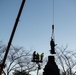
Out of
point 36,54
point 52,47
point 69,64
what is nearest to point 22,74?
point 69,64

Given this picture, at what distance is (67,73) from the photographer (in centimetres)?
4553

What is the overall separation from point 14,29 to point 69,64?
32095mm

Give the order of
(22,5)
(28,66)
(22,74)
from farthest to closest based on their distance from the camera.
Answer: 1. (22,74)
2. (28,66)
3. (22,5)

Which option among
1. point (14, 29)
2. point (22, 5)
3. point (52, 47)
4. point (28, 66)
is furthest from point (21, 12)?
point (28, 66)

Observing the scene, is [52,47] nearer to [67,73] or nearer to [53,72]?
[53,72]

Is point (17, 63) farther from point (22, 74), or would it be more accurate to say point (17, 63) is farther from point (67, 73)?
point (67, 73)

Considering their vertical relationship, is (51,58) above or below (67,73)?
below

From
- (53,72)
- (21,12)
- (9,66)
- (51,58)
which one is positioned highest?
(9,66)

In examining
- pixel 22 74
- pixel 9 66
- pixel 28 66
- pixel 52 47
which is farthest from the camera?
pixel 22 74

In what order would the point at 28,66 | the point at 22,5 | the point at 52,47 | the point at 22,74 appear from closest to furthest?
the point at 22,5 → the point at 52,47 → the point at 28,66 → the point at 22,74

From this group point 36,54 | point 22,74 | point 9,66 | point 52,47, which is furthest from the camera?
point 22,74

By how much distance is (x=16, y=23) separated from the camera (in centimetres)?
1109

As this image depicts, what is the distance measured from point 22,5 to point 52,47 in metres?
3.81

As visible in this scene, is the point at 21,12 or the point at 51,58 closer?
the point at 21,12
